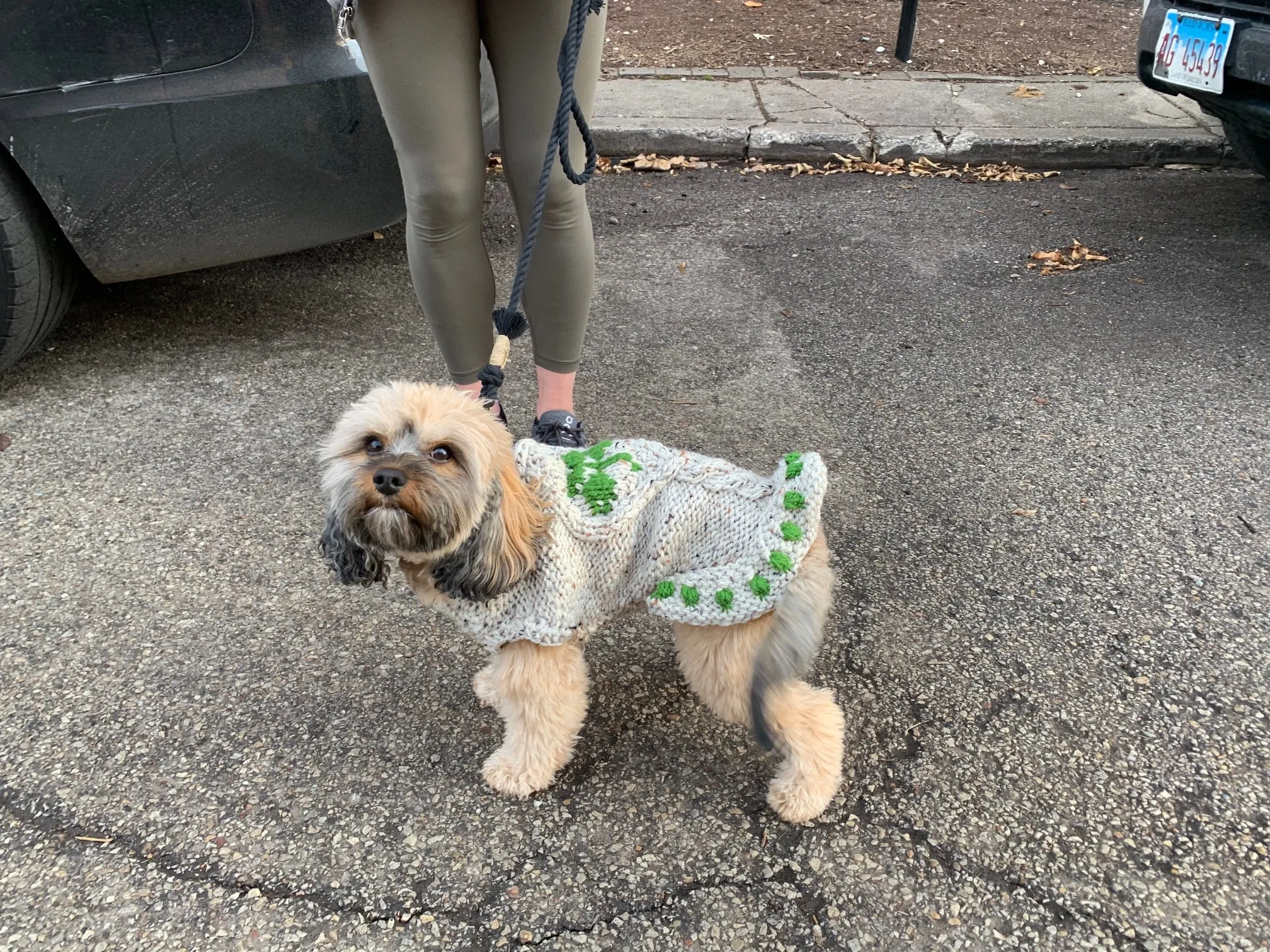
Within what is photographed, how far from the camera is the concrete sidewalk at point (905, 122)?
5.62m

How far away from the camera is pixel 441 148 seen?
2.45 m

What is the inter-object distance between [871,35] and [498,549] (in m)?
7.50

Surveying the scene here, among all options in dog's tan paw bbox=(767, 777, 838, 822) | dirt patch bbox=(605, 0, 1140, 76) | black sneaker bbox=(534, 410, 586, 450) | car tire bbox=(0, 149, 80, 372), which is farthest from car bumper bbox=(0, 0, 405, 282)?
dirt patch bbox=(605, 0, 1140, 76)

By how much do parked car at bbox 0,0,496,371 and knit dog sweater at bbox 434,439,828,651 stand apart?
1955mm

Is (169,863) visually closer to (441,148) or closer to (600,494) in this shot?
(600,494)

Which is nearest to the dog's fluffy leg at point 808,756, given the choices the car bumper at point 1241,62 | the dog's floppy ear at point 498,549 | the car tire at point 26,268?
the dog's floppy ear at point 498,549

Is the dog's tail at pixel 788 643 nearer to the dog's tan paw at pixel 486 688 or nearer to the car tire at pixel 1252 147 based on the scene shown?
the dog's tan paw at pixel 486 688

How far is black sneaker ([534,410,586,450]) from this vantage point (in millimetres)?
2713

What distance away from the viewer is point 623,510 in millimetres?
1914

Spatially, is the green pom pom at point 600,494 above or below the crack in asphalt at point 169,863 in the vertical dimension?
above

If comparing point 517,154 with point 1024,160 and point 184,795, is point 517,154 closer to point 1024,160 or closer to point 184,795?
point 184,795

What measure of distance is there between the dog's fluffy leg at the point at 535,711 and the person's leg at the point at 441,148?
1.06 meters

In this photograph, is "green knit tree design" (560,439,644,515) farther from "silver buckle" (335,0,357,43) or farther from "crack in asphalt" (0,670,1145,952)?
"silver buckle" (335,0,357,43)

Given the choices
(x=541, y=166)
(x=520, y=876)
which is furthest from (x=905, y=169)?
(x=520, y=876)
